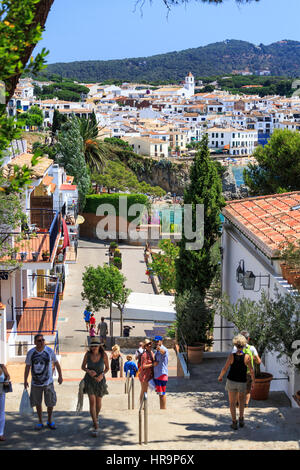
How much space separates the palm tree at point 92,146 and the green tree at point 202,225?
3951 cm

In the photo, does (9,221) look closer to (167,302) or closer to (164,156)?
(167,302)

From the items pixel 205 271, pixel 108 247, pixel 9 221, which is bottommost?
pixel 108 247

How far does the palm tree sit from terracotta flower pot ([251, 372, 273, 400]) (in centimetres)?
4534

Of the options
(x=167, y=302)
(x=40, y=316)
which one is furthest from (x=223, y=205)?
(x=167, y=302)

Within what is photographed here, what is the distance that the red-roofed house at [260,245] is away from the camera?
11836 mm

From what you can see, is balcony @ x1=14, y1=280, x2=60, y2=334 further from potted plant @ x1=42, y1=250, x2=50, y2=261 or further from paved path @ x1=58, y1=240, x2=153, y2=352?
paved path @ x1=58, y1=240, x2=153, y2=352

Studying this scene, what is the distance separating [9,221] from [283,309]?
18.4ft

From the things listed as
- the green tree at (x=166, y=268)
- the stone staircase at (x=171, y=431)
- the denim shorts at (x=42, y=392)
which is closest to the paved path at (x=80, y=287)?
the green tree at (x=166, y=268)

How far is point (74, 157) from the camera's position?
48.9 metres

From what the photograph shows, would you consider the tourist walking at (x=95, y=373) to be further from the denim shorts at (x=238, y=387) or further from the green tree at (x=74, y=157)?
the green tree at (x=74, y=157)

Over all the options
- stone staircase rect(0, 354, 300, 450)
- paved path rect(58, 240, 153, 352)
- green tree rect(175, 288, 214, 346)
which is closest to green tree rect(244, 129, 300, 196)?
paved path rect(58, 240, 153, 352)

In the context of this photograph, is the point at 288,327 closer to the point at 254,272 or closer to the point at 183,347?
the point at 254,272

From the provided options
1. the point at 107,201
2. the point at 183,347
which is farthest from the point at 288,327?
the point at 107,201

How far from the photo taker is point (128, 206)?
2028 inches
